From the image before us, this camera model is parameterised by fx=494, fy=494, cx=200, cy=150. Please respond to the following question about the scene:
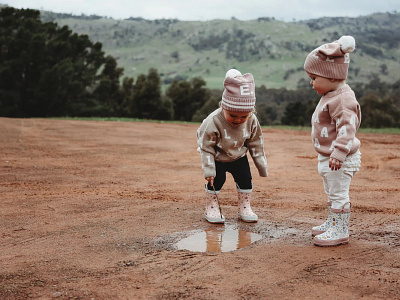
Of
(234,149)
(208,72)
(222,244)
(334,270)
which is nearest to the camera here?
(334,270)

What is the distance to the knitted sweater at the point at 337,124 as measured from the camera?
3.53 m

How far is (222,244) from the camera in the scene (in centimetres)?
393

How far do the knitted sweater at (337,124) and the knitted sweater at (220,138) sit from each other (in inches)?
30.2

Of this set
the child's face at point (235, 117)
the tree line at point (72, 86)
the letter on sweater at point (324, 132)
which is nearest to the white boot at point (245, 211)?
the child's face at point (235, 117)

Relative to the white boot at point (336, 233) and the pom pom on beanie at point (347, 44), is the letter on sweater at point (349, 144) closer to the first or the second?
the white boot at point (336, 233)

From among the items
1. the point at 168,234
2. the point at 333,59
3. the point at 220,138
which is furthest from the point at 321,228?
the point at 333,59

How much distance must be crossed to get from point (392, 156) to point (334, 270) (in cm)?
687

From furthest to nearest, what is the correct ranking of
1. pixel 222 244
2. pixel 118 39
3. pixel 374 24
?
pixel 374 24
pixel 118 39
pixel 222 244

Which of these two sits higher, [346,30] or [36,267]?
[346,30]

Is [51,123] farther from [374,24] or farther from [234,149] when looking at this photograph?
[374,24]

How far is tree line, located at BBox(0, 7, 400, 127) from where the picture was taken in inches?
1002

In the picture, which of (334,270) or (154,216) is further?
(154,216)

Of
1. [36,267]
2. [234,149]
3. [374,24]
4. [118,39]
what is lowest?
[36,267]

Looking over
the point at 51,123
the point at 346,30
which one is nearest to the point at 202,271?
the point at 51,123
